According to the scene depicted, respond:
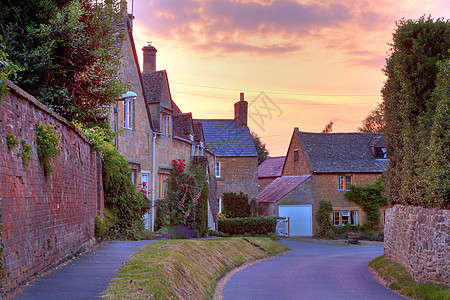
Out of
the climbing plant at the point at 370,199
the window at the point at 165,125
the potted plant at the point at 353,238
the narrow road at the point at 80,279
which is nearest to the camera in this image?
the narrow road at the point at 80,279

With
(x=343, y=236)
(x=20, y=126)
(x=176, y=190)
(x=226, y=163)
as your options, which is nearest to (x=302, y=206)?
(x=343, y=236)

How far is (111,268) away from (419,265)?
8.38 m

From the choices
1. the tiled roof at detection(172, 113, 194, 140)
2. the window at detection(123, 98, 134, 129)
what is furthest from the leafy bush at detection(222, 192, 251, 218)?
the window at detection(123, 98, 134, 129)

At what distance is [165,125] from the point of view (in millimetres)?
28922

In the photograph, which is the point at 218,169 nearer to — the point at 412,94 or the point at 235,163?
the point at 235,163

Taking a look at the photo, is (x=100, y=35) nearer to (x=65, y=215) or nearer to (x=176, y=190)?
(x=65, y=215)

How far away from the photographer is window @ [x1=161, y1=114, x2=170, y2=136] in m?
28.5

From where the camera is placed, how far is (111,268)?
33.2 ft

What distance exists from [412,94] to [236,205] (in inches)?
1147

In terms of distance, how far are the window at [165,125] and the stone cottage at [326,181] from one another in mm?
18844

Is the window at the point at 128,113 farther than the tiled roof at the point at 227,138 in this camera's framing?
No

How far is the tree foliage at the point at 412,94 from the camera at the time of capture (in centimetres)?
1570

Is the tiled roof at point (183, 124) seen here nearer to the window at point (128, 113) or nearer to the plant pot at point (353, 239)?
the window at point (128, 113)

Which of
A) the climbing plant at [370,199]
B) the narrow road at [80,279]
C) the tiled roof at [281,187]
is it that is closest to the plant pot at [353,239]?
the climbing plant at [370,199]
